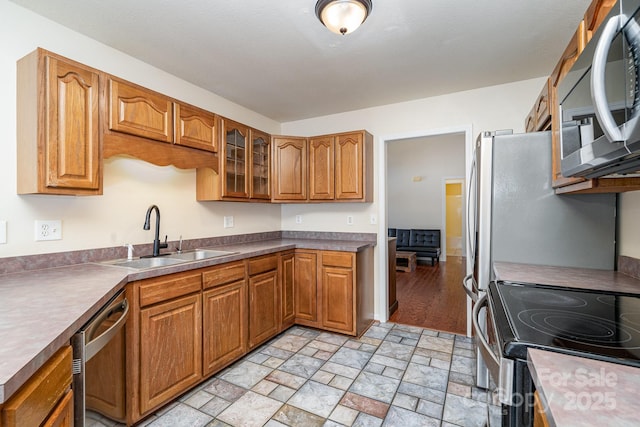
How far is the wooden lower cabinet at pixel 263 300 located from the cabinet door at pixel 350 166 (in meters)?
1.03

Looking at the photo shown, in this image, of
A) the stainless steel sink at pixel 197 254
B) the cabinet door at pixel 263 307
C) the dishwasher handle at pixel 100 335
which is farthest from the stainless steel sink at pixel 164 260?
the dishwasher handle at pixel 100 335

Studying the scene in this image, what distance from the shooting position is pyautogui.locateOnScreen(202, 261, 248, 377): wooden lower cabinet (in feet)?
7.02

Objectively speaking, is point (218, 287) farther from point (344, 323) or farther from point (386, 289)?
point (386, 289)

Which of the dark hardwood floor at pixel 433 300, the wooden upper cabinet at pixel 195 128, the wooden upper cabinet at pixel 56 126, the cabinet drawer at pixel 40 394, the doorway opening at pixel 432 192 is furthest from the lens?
the doorway opening at pixel 432 192

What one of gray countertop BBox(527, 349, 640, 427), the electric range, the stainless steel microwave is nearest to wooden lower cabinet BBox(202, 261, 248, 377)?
the electric range

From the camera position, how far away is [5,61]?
1.70 meters

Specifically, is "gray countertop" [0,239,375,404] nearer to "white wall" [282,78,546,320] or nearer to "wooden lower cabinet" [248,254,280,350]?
"wooden lower cabinet" [248,254,280,350]

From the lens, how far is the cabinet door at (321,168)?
131 inches

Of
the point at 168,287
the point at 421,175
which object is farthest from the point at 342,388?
the point at 421,175

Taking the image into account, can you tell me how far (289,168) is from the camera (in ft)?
11.1

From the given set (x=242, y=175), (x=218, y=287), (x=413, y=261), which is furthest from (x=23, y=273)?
(x=413, y=261)

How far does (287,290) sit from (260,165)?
4.41 feet

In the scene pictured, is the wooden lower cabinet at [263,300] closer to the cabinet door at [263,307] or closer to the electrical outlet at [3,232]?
the cabinet door at [263,307]
